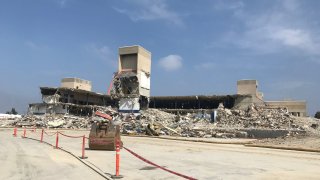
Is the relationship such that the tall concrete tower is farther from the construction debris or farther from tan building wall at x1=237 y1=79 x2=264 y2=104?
tan building wall at x1=237 y1=79 x2=264 y2=104

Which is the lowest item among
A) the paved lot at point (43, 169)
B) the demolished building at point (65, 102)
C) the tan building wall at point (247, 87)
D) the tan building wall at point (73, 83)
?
the paved lot at point (43, 169)

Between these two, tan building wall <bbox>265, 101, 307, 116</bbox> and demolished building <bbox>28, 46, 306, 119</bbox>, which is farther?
tan building wall <bbox>265, 101, 307, 116</bbox>

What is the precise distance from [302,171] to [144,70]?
68.1 metres

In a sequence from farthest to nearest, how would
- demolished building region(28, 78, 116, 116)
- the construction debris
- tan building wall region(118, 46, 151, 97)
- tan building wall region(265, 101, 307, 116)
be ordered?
1. tan building wall region(265, 101, 307, 116)
2. tan building wall region(118, 46, 151, 97)
3. demolished building region(28, 78, 116, 116)
4. the construction debris

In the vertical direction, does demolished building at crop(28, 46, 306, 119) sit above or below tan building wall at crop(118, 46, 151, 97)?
below

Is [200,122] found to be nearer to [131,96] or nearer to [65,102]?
[131,96]

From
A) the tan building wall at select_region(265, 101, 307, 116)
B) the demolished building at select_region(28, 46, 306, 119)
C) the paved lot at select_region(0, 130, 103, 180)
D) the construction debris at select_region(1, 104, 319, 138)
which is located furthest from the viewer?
the tan building wall at select_region(265, 101, 307, 116)

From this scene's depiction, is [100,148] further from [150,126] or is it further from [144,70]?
[144,70]

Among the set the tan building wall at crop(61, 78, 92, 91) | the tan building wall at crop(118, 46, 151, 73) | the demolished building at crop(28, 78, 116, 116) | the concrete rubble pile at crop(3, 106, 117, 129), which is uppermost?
the tan building wall at crop(118, 46, 151, 73)

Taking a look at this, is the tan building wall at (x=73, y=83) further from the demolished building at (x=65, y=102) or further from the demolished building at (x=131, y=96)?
the demolished building at (x=131, y=96)

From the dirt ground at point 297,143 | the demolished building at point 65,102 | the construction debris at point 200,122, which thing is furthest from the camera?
the demolished building at point 65,102

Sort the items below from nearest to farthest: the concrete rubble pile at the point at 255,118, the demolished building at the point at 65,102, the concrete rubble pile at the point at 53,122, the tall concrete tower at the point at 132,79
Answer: the concrete rubble pile at the point at 255,118, the concrete rubble pile at the point at 53,122, the demolished building at the point at 65,102, the tall concrete tower at the point at 132,79

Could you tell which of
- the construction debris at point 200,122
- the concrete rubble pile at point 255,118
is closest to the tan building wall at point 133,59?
the construction debris at point 200,122

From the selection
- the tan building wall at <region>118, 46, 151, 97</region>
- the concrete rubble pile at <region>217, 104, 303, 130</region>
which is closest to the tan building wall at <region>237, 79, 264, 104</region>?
the concrete rubble pile at <region>217, 104, 303, 130</region>
